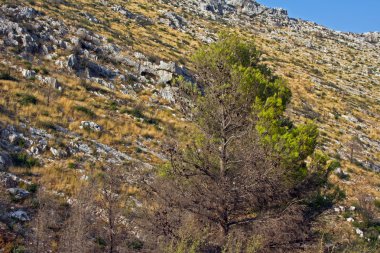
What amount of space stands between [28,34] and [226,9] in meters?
67.7

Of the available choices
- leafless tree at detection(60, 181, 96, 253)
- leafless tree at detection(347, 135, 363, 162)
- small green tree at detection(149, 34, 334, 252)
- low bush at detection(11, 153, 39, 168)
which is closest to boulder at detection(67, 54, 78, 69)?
low bush at detection(11, 153, 39, 168)

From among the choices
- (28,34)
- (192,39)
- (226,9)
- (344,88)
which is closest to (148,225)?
(28,34)

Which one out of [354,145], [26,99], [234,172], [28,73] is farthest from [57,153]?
[354,145]

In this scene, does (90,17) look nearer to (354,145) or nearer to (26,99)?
(26,99)

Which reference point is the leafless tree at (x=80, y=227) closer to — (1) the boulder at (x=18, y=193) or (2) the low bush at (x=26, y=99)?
(1) the boulder at (x=18, y=193)

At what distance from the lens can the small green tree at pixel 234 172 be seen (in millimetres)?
9227

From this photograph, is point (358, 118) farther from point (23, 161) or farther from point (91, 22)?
point (23, 161)

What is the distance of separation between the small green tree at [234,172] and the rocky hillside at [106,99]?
1.68m

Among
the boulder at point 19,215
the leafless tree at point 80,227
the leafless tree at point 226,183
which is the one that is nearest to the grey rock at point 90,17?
the leafless tree at point 226,183

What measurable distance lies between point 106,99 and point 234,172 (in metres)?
14.7

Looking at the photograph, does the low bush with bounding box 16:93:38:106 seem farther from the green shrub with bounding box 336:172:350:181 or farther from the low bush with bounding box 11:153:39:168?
the green shrub with bounding box 336:172:350:181

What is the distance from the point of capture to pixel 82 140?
53.2ft

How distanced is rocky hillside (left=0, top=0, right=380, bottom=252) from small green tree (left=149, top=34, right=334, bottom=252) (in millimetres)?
1684

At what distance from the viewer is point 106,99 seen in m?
22.5
